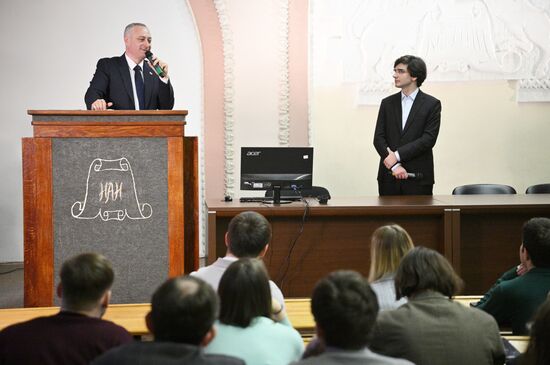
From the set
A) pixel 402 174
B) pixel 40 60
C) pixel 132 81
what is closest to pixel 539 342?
pixel 132 81

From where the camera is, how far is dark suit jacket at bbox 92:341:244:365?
6.34 ft

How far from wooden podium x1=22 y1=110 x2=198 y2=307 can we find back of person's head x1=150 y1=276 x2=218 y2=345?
231cm

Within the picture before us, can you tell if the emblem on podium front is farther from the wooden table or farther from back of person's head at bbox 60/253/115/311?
back of person's head at bbox 60/253/115/311

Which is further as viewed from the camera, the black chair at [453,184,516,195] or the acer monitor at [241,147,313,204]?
the black chair at [453,184,516,195]

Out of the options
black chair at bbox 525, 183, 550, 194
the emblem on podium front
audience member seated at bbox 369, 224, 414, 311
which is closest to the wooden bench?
audience member seated at bbox 369, 224, 414, 311

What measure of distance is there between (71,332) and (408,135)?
420cm

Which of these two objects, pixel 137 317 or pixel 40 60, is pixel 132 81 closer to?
pixel 137 317

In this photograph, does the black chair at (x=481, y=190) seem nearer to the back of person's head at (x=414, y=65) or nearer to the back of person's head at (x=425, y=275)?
the back of person's head at (x=414, y=65)

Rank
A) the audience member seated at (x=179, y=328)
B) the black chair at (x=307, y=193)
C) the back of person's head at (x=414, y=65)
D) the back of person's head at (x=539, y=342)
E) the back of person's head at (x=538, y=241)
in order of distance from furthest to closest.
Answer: the back of person's head at (x=414, y=65) < the black chair at (x=307, y=193) < the back of person's head at (x=538, y=241) < the audience member seated at (x=179, y=328) < the back of person's head at (x=539, y=342)

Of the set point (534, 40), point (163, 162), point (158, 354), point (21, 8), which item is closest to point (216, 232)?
point (163, 162)

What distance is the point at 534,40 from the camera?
310 inches

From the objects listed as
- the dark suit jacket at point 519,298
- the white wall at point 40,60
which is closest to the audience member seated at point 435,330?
the dark suit jacket at point 519,298

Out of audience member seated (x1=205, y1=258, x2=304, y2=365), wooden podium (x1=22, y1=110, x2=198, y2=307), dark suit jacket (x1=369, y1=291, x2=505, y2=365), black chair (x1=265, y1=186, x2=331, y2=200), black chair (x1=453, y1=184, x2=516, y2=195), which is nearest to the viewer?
audience member seated (x1=205, y1=258, x2=304, y2=365)

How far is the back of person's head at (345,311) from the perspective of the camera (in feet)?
6.69
